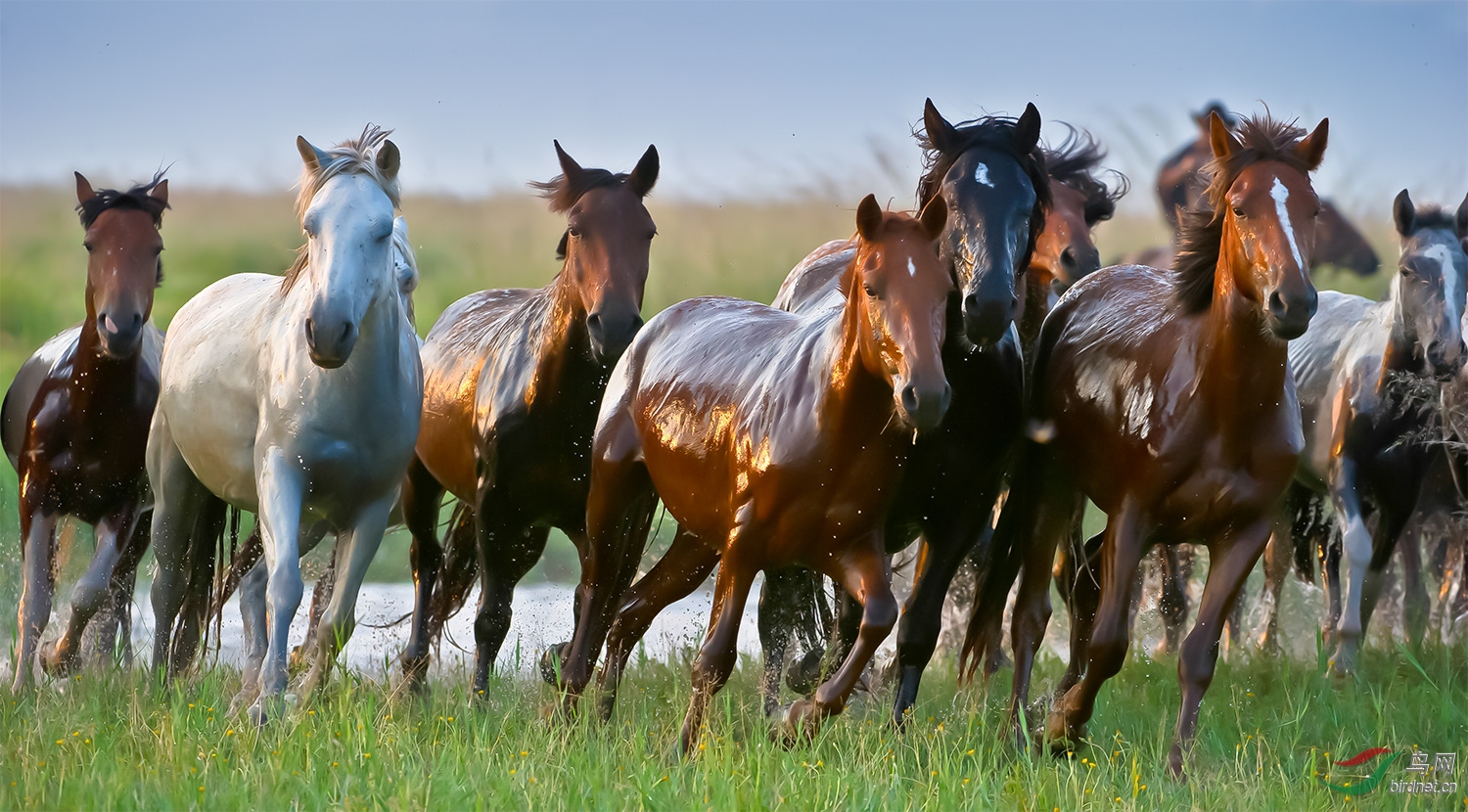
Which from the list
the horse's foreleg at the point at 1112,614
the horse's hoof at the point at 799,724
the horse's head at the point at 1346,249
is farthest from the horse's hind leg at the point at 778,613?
the horse's head at the point at 1346,249

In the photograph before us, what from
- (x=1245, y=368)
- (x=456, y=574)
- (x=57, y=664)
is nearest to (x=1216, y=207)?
(x=1245, y=368)

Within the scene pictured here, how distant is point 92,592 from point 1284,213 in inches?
211

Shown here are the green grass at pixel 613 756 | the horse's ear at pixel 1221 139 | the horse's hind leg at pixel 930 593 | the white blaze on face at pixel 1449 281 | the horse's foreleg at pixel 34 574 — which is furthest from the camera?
the white blaze on face at pixel 1449 281

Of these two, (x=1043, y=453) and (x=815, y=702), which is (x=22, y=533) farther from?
(x=1043, y=453)

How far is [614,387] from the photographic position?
621cm

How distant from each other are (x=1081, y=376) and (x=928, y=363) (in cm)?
133

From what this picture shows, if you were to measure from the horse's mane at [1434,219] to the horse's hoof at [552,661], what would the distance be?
4.80 metres

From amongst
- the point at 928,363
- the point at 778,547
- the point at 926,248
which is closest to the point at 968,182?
the point at 926,248

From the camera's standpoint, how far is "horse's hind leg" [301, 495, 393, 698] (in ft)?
17.9

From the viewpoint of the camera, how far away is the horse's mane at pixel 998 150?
5445 mm

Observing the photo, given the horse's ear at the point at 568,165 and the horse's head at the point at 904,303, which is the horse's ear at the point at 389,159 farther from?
the horse's head at the point at 904,303

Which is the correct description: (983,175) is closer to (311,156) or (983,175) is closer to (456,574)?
(311,156)

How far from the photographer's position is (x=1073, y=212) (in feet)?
23.2

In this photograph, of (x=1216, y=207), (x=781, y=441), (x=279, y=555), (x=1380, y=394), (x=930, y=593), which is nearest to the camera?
(x=781, y=441)
